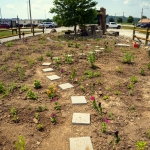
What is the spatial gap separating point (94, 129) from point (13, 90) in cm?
270

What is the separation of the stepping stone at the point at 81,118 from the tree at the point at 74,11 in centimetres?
1447

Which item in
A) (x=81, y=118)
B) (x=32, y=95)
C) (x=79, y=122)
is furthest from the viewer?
(x=32, y=95)

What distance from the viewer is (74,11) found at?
16.7m

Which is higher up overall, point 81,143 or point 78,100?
point 78,100

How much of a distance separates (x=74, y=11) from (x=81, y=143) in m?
16.0

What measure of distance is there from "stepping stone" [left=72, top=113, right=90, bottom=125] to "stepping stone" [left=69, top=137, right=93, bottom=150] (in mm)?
445

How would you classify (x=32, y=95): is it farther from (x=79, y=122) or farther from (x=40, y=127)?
(x=79, y=122)

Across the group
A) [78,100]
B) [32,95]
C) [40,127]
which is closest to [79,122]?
[40,127]

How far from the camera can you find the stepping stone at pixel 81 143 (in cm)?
263

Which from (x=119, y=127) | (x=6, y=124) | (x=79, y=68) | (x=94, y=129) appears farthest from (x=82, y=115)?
(x=79, y=68)

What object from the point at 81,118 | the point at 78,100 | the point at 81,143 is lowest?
the point at 81,143

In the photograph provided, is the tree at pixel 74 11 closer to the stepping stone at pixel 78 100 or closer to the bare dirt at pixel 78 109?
the bare dirt at pixel 78 109

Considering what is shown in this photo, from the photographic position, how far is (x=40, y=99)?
414cm

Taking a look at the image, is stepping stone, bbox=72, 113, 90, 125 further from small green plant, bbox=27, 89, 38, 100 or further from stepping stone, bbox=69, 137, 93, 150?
small green plant, bbox=27, 89, 38, 100
